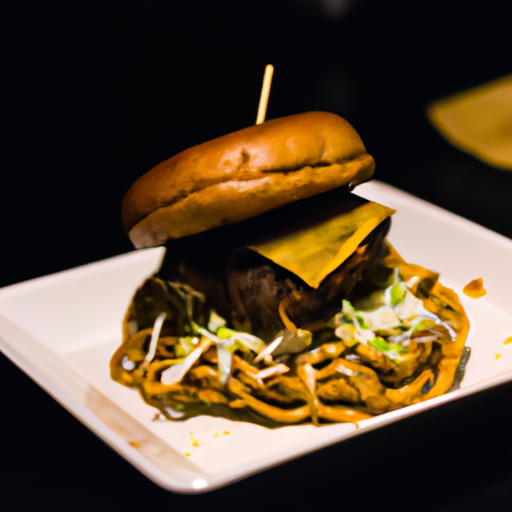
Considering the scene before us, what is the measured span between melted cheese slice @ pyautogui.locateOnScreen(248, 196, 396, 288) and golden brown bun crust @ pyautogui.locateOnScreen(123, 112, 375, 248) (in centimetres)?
15

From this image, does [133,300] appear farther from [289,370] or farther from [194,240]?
[289,370]

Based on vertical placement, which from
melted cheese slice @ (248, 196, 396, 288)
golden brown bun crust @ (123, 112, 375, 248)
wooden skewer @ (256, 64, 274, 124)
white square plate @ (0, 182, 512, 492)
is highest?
wooden skewer @ (256, 64, 274, 124)

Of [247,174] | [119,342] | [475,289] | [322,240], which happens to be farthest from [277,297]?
[475,289]

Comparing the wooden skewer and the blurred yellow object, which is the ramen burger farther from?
the blurred yellow object

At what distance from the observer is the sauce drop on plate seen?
254 cm

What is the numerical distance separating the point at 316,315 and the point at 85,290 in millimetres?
935

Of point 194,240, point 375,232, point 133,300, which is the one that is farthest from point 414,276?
point 133,300

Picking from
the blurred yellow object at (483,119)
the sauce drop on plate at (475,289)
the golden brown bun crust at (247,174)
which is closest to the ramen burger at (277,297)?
the golden brown bun crust at (247,174)

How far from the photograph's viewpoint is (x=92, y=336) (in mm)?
2383

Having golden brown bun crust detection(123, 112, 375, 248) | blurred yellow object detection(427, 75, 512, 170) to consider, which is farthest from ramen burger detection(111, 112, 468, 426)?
blurred yellow object detection(427, 75, 512, 170)

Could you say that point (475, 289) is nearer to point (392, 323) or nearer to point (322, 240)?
point (392, 323)

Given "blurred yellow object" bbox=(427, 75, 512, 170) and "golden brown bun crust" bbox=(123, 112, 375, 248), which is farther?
"blurred yellow object" bbox=(427, 75, 512, 170)

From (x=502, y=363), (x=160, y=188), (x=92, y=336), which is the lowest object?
(x=92, y=336)

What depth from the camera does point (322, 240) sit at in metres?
2.09
